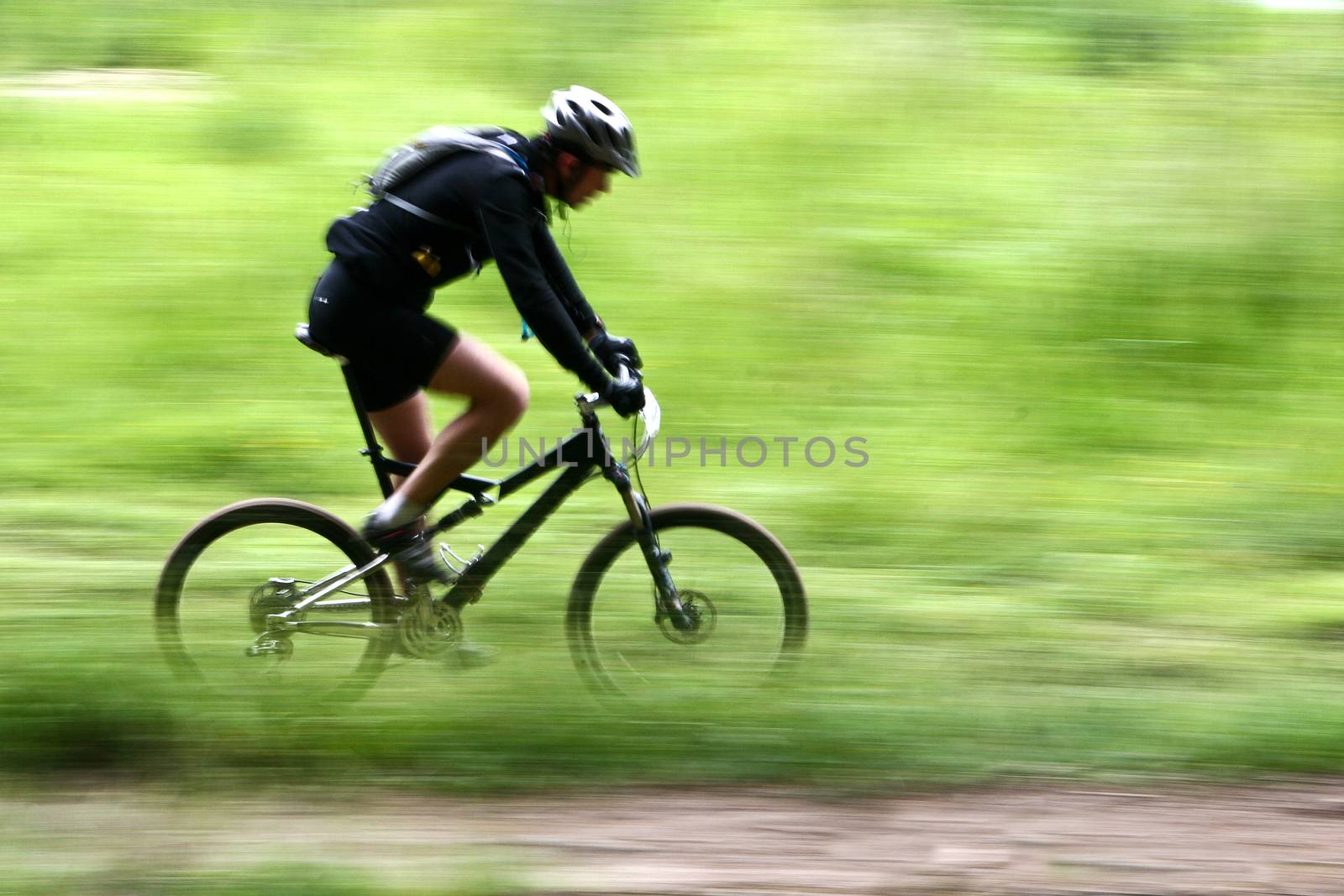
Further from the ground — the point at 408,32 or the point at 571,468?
the point at 408,32

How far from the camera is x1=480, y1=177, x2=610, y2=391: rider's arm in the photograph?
12.7ft

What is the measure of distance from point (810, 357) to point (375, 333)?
3408 millimetres

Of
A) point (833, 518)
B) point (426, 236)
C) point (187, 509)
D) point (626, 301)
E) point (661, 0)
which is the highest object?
point (661, 0)

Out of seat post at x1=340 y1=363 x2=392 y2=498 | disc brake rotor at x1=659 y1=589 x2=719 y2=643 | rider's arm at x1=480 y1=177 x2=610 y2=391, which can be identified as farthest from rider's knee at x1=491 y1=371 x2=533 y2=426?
disc brake rotor at x1=659 y1=589 x2=719 y2=643

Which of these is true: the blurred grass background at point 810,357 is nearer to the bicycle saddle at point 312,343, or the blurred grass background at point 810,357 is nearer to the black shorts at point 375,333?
the black shorts at point 375,333

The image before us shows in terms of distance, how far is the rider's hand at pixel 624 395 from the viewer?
3.98m

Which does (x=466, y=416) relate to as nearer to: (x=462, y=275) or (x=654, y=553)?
(x=462, y=275)

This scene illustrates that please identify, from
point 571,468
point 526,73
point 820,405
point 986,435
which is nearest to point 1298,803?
point 571,468

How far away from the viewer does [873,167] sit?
27.6 feet

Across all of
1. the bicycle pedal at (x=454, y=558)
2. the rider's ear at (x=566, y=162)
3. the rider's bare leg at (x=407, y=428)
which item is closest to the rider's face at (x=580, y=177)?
the rider's ear at (x=566, y=162)

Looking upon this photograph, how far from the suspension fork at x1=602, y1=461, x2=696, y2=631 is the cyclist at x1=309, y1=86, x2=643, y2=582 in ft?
0.96

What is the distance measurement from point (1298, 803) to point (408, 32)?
8.33 meters

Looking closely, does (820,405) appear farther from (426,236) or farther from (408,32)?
(408,32)

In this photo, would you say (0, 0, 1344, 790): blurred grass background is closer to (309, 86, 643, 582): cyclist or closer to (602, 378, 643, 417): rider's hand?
(309, 86, 643, 582): cyclist
